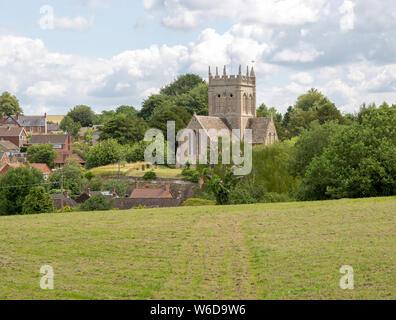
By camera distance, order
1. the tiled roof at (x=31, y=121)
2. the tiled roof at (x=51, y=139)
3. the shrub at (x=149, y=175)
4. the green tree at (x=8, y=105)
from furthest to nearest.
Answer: the green tree at (x=8, y=105)
the tiled roof at (x=31, y=121)
the tiled roof at (x=51, y=139)
the shrub at (x=149, y=175)

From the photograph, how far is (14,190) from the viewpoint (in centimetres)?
5669

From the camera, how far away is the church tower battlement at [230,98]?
95.1m

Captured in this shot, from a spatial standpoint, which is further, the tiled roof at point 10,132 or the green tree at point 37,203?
the tiled roof at point 10,132

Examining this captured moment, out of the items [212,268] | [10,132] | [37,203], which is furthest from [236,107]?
[212,268]

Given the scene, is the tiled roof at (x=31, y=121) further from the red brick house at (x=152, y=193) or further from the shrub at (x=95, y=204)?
the shrub at (x=95, y=204)

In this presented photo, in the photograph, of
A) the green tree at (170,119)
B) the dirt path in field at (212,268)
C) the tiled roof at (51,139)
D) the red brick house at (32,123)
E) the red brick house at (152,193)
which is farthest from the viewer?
the red brick house at (32,123)

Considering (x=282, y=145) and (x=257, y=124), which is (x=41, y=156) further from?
(x=282, y=145)

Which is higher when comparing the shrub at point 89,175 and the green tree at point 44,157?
the green tree at point 44,157

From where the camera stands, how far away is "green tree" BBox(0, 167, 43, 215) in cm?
5569

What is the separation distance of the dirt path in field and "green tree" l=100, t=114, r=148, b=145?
74.5 metres

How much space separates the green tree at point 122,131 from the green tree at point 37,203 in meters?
46.9

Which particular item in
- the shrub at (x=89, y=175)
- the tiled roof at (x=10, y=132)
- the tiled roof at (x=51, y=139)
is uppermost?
the tiled roof at (x=10, y=132)

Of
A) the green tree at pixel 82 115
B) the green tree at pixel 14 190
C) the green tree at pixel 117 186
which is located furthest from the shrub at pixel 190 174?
the green tree at pixel 82 115

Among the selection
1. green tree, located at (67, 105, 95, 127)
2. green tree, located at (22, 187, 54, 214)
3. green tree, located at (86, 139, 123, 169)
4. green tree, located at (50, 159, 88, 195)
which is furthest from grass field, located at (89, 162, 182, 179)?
green tree, located at (67, 105, 95, 127)
